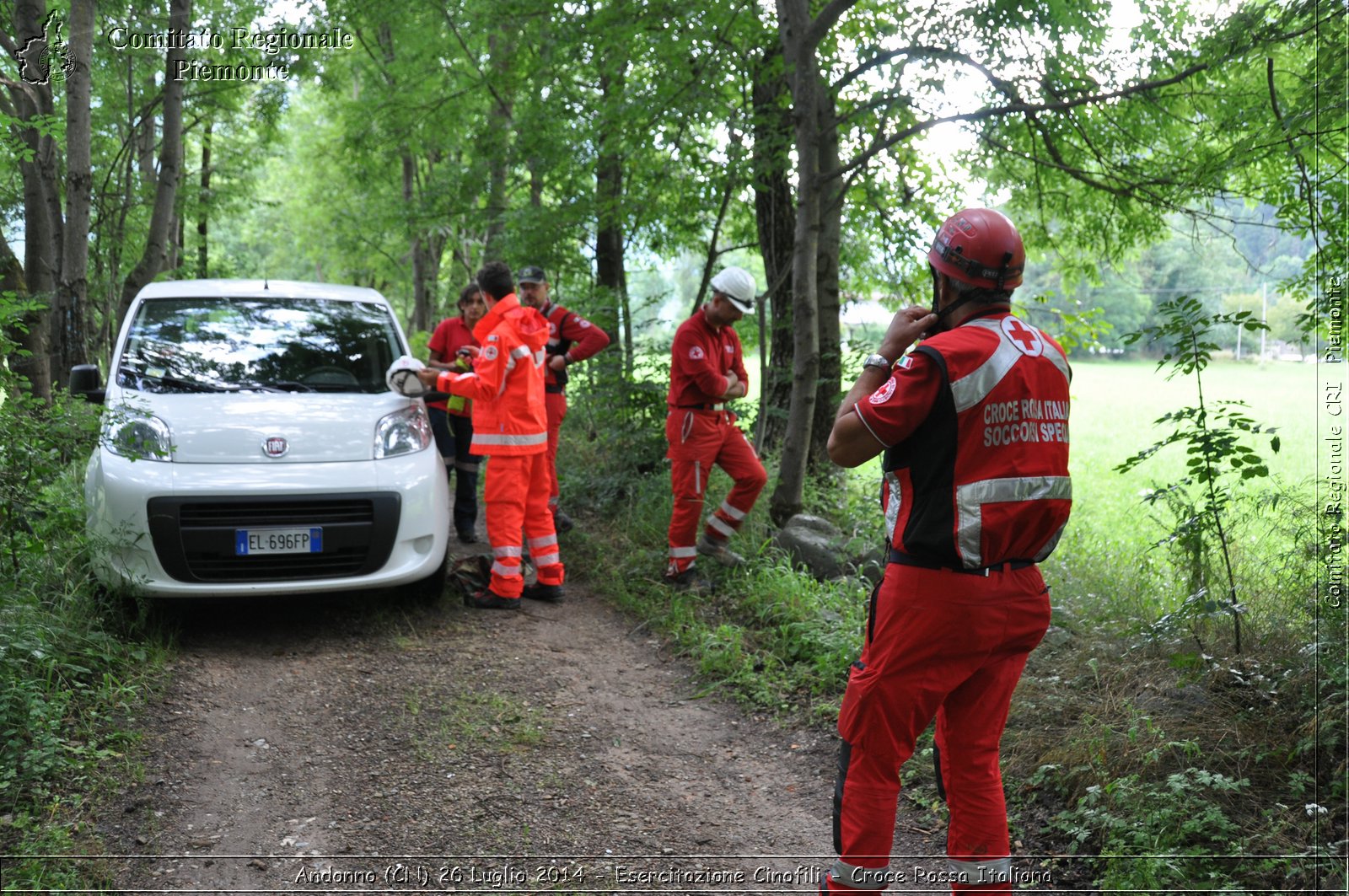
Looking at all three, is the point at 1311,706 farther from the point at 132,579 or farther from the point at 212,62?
the point at 212,62

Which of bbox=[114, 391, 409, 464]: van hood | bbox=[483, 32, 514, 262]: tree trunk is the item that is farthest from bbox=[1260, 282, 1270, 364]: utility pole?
bbox=[483, 32, 514, 262]: tree trunk

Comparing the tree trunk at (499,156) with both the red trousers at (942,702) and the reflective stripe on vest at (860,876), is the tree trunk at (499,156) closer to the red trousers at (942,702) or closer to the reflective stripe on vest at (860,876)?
the red trousers at (942,702)

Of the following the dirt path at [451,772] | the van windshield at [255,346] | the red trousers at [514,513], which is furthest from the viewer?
the red trousers at [514,513]

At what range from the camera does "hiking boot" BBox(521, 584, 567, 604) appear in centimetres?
696

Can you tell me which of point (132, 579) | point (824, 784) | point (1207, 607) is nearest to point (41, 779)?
point (132, 579)

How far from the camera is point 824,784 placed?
4.38m

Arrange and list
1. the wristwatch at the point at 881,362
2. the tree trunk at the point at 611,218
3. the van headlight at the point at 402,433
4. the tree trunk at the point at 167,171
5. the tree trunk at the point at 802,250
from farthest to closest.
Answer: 1. the tree trunk at the point at 167,171
2. the tree trunk at the point at 611,218
3. the tree trunk at the point at 802,250
4. the van headlight at the point at 402,433
5. the wristwatch at the point at 881,362

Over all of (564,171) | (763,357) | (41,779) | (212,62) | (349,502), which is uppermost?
(212,62)

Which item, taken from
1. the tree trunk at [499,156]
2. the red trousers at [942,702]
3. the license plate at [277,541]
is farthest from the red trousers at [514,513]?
the tree trunk at [499,156]

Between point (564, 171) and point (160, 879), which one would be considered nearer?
Result: point (160, 879)

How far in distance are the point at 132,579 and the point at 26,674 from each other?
96cm

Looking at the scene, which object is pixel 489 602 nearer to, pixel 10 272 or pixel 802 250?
pixel 802 250

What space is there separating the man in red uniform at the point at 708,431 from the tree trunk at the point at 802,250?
41cm

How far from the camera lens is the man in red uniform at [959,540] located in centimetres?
267
